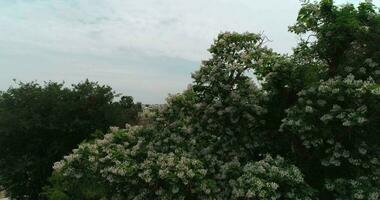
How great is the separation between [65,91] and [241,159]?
18.1 m

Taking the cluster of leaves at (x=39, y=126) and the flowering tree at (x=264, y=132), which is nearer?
the flowering tree at (x=264, y=132)

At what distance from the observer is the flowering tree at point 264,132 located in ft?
37.6

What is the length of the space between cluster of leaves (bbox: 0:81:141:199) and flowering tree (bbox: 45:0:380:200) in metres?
12.4

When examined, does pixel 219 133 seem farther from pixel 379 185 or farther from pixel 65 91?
pixel 65 91

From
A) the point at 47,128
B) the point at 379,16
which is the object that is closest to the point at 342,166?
the point at 379,16

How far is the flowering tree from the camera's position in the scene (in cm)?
1147

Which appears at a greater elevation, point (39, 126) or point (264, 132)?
point (264, 132)

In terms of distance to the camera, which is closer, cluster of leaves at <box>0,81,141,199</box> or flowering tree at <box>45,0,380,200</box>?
flowering tree at <box>45,0,380,200</box>

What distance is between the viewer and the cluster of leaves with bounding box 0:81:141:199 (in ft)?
86.8

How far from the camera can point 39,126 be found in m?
26.5

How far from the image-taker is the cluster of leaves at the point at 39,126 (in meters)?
26.5

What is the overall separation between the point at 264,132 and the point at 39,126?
631 inches

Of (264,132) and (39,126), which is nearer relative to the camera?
(264,132)

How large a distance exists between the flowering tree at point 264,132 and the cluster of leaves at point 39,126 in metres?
12.4
